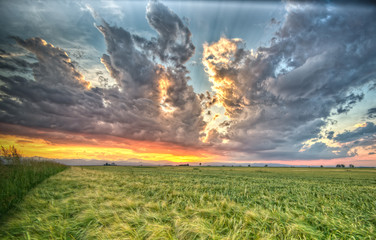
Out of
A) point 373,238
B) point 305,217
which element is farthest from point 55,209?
point 373,238

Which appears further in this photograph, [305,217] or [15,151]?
[15,151]

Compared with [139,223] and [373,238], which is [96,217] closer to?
[139,223]

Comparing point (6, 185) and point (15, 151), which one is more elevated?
point (15, 151)

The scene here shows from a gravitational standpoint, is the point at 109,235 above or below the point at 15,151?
below

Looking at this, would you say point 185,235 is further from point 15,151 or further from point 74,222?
point 15,151

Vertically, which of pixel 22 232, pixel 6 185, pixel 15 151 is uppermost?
pixel 15 151

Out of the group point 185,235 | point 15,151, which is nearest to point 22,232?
point 185,235

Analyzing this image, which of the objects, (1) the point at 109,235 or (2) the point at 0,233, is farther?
(2) the point at 0,233

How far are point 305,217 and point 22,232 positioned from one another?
7.72 m

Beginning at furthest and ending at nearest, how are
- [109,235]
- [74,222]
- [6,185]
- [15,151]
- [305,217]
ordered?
[15,151] < [6,185] < [305,217] < [74,222] < [109,235]

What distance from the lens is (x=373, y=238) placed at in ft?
12.5

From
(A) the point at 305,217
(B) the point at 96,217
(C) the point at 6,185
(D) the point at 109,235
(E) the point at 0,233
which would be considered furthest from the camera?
(C) the point at 6,185

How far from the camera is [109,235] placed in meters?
3.45

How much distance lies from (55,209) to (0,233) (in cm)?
129
